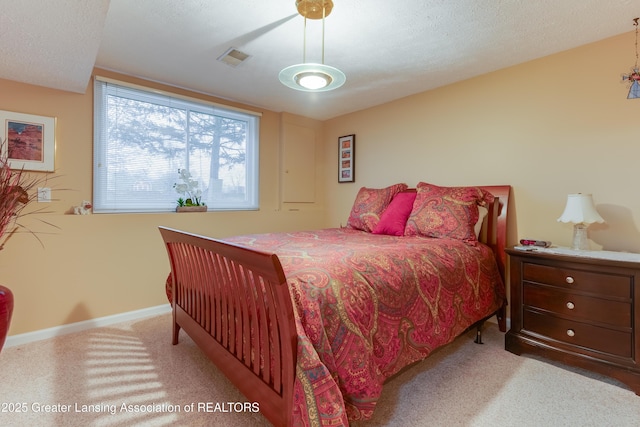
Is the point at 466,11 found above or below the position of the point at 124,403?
above

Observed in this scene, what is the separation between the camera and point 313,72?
171 centimetres

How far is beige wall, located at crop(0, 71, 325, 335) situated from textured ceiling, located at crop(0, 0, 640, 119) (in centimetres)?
21

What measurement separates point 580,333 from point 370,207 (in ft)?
5.99

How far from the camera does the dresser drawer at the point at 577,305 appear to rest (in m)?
1.69

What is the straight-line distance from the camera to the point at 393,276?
4.96ft

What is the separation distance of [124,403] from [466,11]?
9.81 feet

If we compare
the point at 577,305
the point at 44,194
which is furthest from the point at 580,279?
the point at 44,194

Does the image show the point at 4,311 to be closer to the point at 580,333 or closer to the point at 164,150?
the point at 164,150

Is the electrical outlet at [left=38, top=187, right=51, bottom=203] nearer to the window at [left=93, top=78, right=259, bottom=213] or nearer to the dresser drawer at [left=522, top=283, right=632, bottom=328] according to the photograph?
the window at [left=93, top=78, right=259, bottom=213]

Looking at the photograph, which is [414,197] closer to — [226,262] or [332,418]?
[226,262]

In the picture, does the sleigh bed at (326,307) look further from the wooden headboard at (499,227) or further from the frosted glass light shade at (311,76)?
the frosted glass light shade at (311,76)

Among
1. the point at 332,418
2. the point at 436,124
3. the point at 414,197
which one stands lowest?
the point at 332,418

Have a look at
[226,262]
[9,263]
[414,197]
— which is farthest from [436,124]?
[9,263]

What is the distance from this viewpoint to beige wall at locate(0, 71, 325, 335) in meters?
2.24
